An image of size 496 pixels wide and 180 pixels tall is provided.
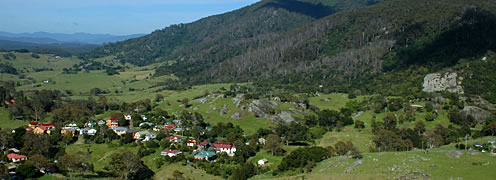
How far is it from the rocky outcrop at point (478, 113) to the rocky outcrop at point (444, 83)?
19837 mm

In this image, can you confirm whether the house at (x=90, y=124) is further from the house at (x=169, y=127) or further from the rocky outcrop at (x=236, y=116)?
the rocky outcrop at (x=236, y=116)

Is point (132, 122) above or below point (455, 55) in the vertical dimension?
below

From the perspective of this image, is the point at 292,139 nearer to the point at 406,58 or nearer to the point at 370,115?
the point at 370,115

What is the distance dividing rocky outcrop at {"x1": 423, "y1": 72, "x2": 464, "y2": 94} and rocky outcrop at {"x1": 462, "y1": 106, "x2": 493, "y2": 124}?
19.8m

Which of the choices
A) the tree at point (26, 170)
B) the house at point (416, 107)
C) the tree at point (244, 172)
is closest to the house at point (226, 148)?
the tree at point (244, 172)

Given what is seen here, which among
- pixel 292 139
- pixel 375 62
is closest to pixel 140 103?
pixel 292 139

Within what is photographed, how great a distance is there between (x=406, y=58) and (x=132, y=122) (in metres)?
113

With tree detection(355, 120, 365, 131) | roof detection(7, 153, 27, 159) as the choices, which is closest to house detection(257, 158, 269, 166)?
tree detection(355, 120, 365, 131)

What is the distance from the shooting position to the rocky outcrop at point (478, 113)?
93744mm

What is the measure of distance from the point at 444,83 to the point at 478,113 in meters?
30.8

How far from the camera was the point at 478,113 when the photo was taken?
94.8 m

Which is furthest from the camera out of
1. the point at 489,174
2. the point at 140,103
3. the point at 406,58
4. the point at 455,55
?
the point at 406,58

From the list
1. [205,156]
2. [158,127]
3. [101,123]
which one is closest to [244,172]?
[205,156]

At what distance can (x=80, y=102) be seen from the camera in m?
120
